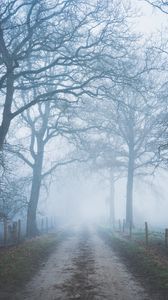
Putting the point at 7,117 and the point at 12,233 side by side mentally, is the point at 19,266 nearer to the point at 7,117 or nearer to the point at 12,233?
the point at 7,117

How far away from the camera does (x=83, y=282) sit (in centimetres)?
1009

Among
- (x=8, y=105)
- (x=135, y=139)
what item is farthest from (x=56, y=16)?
(x=135, y=139)

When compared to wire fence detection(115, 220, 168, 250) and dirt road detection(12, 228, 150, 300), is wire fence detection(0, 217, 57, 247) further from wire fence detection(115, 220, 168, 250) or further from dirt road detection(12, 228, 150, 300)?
wire fence detection(115, 220, 168, 250)

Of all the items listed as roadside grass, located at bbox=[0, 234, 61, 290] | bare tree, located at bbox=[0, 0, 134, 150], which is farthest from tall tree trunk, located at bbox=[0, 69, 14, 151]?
roadside grass, located at bbox=[0, 234, 61, 290]

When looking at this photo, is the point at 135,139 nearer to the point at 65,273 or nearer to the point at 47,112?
the point at 47,112

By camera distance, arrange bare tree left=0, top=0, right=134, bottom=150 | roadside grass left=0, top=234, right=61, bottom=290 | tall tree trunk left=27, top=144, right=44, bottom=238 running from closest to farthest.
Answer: roadside grass left=0, top=234, right=61, bottom=290 → bare tree left=0, top=0, right=134, bottom=150 → tall tree trunk left=27, top=144, right=44, bottom=238

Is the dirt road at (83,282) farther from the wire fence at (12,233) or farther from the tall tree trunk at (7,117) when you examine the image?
the tall tree trunk at (7,117)

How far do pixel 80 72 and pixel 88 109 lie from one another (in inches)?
264

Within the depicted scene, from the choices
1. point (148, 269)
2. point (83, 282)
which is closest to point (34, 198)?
point (148, 269)

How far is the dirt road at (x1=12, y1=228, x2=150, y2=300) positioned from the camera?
28.3 feet

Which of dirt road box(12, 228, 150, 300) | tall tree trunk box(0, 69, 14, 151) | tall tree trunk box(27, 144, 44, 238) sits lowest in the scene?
dirt road box(12, 228, 150, 300)

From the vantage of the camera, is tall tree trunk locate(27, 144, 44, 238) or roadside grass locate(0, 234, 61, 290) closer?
roadside grass locate(0, 234, 61, 290)

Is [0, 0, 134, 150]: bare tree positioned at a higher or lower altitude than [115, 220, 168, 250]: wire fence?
higher

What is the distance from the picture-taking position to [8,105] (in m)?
17.9
